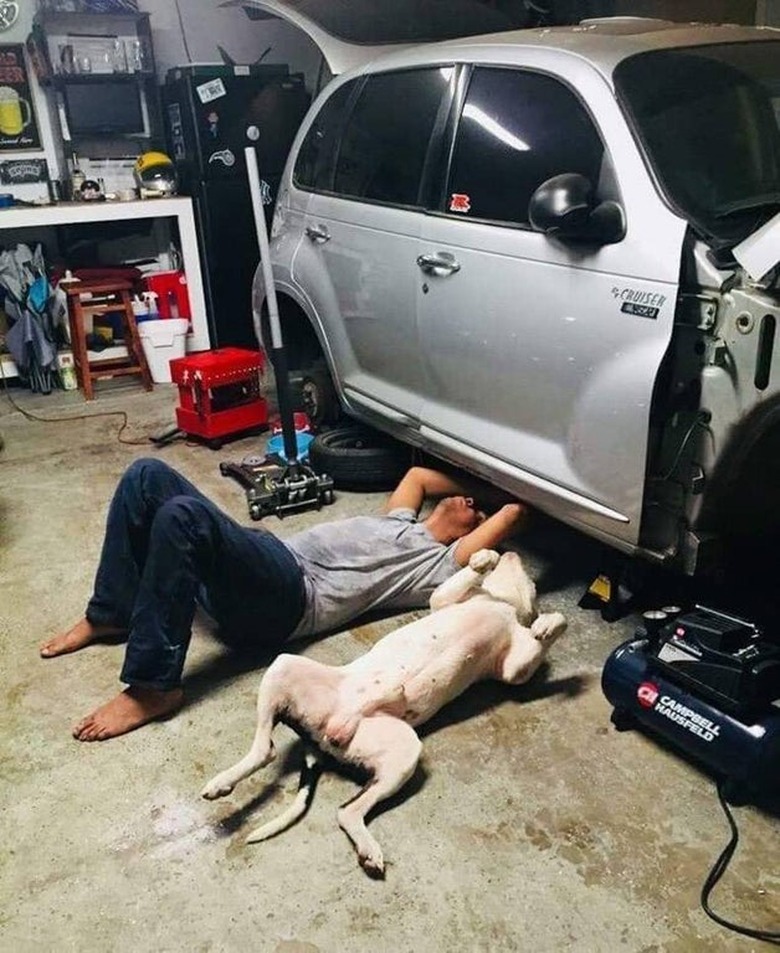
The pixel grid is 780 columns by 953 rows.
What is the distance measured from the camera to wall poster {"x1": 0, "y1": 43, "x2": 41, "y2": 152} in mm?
5535

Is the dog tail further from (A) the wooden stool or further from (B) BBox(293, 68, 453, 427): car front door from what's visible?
(A) the wooden stool

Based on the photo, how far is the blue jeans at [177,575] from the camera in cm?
214

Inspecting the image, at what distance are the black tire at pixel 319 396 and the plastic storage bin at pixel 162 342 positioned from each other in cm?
153

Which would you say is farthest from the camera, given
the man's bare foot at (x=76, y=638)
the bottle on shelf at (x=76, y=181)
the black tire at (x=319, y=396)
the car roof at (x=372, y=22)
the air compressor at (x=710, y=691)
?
the bottle on shelf at (x=76, y=181)

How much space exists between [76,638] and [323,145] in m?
2.24

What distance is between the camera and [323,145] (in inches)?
144

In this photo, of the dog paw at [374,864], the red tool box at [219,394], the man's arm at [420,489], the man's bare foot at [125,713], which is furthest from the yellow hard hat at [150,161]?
the dog paw at [374,864]

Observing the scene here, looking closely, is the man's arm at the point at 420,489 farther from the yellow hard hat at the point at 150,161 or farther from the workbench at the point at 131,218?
the yellow hard hat at the point at 150,161

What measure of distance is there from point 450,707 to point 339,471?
1.50m

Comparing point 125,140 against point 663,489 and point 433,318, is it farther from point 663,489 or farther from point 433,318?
point 663,489

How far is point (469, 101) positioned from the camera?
282 centimetres

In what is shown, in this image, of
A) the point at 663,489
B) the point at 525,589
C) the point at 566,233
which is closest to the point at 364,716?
the point at 525,589

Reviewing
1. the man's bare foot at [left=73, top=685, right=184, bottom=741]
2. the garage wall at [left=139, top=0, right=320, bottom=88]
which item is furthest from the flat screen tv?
the man's bare foot at [left=73, top=685, right=184, bottom=741]

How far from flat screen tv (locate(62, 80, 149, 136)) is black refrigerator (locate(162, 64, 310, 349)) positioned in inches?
9.1
